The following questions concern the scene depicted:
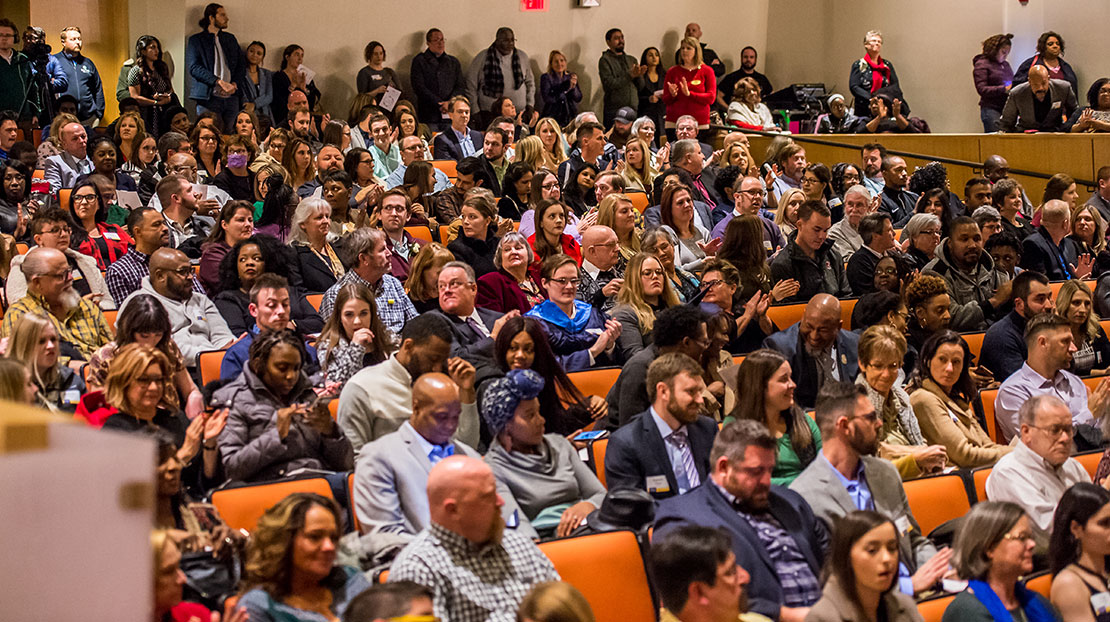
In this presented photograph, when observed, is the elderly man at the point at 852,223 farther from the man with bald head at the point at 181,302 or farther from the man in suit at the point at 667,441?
the man with bald head at the point at 181,302

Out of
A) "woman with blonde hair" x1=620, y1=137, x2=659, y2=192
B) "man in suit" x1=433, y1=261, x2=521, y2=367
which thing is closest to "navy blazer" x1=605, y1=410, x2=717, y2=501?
"man in suit" x1=433, y1=261, x2=521, y2=367

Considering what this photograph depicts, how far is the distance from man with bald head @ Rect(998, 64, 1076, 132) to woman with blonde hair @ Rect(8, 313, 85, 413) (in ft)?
23.8

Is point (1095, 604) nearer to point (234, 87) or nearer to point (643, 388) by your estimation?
point (643, 388)

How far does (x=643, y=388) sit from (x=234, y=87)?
6098 millimetres

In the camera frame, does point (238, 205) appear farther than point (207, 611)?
Yes

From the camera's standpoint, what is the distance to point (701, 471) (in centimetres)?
322

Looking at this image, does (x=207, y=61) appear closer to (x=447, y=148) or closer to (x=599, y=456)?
(x=447, y=148)

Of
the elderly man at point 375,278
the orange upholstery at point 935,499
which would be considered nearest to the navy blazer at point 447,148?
the elderly man at point 375,278

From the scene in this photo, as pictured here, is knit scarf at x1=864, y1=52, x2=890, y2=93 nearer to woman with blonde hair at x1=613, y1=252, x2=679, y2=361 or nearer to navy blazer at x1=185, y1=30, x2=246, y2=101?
navy blazer at x1=185, y1=30, x2=246, y2=101

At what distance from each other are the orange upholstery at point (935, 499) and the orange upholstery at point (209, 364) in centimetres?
224

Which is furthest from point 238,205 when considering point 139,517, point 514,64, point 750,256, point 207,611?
point 514,64

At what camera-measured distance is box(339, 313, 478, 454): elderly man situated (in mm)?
3334

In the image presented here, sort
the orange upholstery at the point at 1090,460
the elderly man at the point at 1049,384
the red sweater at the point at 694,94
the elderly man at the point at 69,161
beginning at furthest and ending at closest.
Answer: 1. the red sweater at the point at 694,94
2. the elderly man at the point at 69,161
3. the elderly man at the point at 1049,384
4. the orange upholstery at the point at 1090,460

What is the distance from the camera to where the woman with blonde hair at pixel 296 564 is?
2.16 metres
